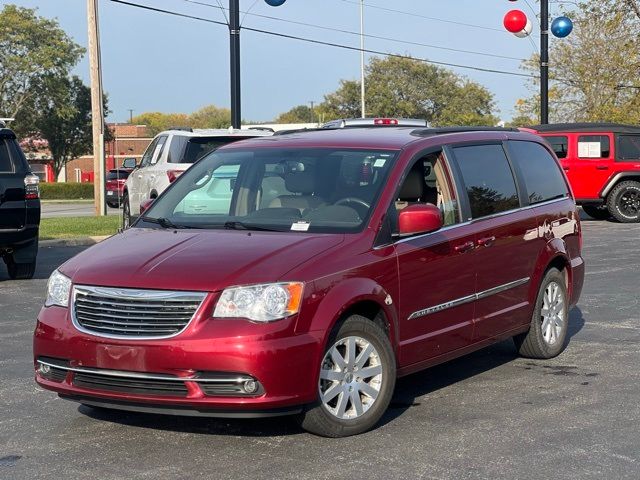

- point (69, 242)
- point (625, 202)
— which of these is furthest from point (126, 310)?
point (625, 202)

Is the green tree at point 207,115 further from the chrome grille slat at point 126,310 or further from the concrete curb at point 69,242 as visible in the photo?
the chrome grille slat at point 126,310

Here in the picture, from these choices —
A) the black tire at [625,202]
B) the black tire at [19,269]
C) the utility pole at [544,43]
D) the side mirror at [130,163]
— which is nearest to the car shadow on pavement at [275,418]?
the black tire at [19,269]

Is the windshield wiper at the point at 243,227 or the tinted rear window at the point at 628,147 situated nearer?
the windshield wiper at the point at 243,227

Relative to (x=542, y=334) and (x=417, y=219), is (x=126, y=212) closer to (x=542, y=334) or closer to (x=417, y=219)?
(x=542, y=334)

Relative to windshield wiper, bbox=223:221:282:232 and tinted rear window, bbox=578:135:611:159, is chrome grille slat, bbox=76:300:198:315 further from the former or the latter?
tinted rear window, bbox=578:135:611:159

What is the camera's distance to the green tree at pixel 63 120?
72.6m

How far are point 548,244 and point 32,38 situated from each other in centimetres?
6695

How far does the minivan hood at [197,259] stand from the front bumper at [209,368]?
23 cm

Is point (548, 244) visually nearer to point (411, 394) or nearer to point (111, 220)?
point (411, 394)

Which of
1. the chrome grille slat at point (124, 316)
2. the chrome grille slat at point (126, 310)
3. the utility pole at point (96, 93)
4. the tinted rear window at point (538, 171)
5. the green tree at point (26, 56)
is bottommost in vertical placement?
the chrome grille slat at point (124, 316)

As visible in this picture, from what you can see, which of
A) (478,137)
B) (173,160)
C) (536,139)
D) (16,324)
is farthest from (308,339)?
(173,160)

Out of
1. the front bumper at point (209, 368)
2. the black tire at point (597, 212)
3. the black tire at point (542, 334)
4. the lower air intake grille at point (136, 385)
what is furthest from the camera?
the black tire at point (597, 212)

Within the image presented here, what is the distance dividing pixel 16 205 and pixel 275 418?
7.99m

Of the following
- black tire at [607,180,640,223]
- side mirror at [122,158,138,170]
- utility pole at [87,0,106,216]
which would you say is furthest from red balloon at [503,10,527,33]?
side mirror at [122,158,138,170]
